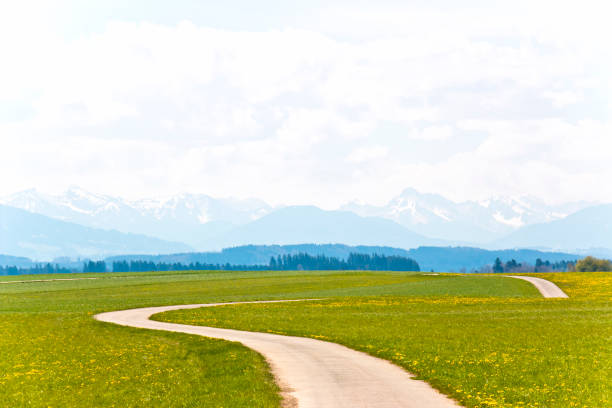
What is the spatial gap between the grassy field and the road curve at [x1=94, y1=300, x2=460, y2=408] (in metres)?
1.17

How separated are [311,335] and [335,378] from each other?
16.5 m

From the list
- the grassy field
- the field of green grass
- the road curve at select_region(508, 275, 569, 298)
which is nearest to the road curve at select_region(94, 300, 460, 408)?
the field of green grass

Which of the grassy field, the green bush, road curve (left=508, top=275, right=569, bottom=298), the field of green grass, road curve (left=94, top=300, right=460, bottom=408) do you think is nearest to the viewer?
road curve (left=94, top=300, right=460, bottom=408)

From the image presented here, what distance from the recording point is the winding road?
23.7m

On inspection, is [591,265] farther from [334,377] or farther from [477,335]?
[334,377]

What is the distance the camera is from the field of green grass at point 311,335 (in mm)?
26453

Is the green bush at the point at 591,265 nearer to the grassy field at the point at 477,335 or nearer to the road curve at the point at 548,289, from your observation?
the road curve at the point at 548,289

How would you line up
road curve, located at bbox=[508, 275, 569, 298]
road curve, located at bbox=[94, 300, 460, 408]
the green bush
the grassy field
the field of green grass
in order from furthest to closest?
the green bush < road curve, located at bbox=[508, 275, 569, 298] < the field of green grass < the grassy field < road curve, located at bbox=[94, 300, 460, 408]

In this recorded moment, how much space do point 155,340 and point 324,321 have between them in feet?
53.7

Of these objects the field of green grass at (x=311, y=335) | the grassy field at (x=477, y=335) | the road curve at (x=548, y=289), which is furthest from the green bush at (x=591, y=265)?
the field of green grass at (x=311, y=335)

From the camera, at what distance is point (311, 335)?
146ft

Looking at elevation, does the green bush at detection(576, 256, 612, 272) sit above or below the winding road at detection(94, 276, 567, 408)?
above

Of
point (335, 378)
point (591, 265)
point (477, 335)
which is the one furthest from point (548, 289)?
point (591, 265)

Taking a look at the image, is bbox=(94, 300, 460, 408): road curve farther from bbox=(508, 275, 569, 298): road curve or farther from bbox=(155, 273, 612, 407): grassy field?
bbox=(508, 275, 569, 298): road curve
